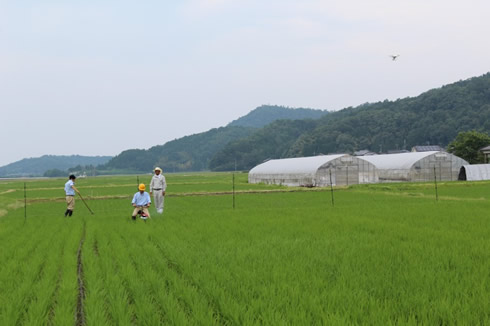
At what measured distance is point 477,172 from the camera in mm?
31000

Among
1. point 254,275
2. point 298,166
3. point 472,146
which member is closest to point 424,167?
point 298,166

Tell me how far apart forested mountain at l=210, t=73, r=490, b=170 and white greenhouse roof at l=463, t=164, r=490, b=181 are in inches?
1647

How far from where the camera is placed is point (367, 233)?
7.94 meters

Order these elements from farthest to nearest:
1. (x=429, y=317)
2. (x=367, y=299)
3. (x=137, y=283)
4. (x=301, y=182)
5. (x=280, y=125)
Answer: (x=280, y=125), (x=301, y=182), (x=137, y=283), (x=367, y=299), (x=429, y=317)

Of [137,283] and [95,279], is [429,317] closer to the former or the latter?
[137,283]

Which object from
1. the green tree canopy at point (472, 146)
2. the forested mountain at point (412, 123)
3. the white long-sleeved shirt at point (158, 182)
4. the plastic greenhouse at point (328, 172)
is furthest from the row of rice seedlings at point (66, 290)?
the forested mountain at point (412, 123)

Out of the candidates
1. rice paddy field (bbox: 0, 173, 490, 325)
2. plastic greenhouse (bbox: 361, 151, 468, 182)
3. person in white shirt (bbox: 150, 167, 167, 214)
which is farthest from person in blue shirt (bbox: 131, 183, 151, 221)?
plastic greenhouse (bbox: 361, 151, 468, 182)

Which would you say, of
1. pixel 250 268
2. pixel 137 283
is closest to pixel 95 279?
pixel 137 283

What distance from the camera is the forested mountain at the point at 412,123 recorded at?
7756 centimetres

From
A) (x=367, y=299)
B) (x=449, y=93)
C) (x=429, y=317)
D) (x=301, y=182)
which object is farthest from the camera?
(x=449, y=93)

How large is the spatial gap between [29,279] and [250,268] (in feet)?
8.27

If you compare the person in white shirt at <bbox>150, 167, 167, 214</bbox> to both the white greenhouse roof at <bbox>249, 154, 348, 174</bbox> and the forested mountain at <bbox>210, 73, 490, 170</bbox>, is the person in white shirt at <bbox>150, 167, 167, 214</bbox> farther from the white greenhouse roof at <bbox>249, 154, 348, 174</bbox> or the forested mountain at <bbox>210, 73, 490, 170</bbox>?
the forested mountain at <bbox>210, 73, 490, 170</bbox>

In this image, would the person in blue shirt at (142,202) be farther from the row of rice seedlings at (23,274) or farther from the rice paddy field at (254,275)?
the row of rice seedlings at (23,274)

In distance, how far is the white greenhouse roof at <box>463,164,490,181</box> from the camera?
30.8m
